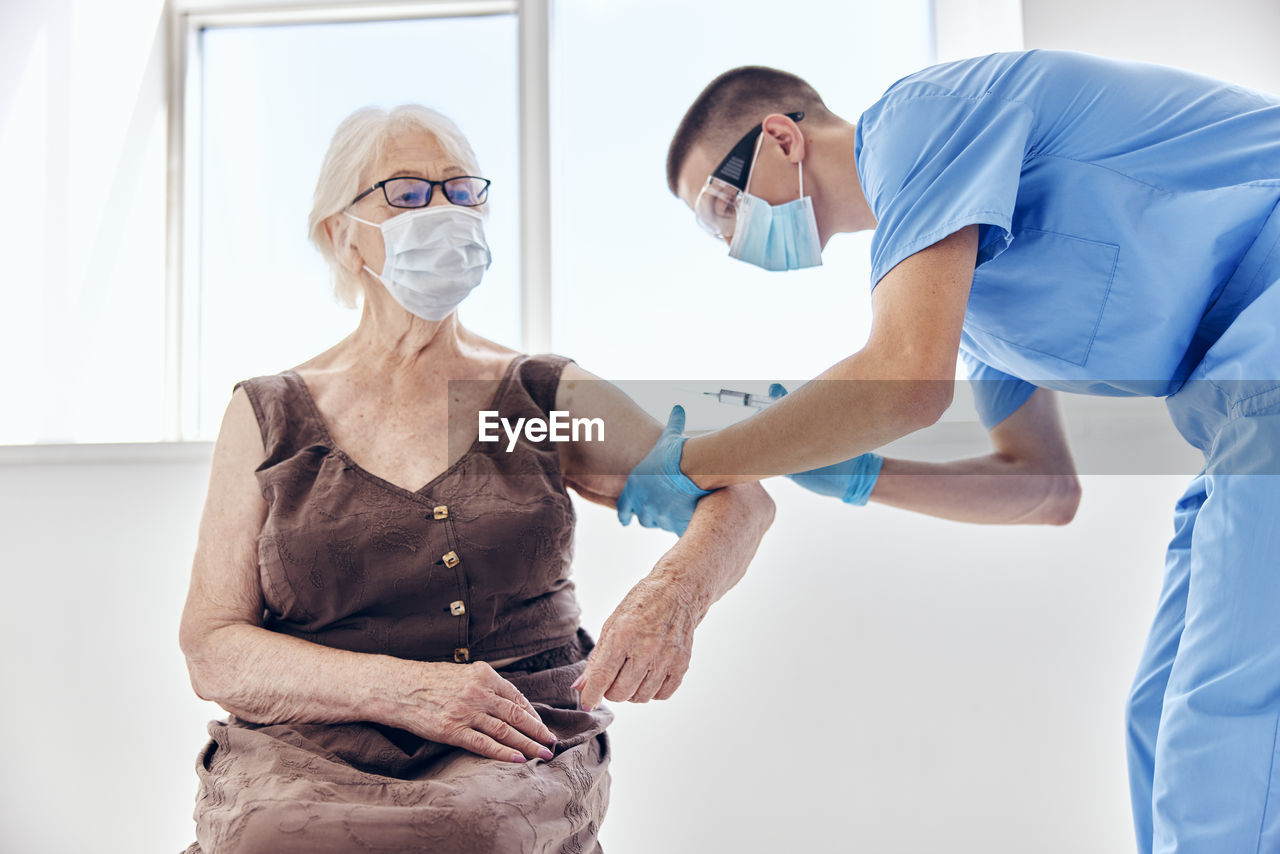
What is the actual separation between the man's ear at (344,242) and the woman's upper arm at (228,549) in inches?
13.8

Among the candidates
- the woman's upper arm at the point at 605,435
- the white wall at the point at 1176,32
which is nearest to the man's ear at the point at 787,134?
the woman's upper arm at the point at 605,435

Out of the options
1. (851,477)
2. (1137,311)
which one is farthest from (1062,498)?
(1137,311)

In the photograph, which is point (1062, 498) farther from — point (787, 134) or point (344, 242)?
point (344, 242)

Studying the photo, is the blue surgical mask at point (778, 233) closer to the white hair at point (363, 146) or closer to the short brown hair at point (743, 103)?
the short brown hair at point (743, 103)


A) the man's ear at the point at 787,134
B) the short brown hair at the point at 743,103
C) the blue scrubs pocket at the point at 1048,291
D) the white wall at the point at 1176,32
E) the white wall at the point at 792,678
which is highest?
the white wall at the point at 1176,32

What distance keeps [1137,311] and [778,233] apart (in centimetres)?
53

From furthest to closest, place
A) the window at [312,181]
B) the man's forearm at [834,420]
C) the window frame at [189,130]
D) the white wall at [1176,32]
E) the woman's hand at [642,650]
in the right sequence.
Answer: the window frame at [189,130], the window at [312,181], the white wall at [1176,32], the woman's hand at [642,650], the man's forearm at [834,420]

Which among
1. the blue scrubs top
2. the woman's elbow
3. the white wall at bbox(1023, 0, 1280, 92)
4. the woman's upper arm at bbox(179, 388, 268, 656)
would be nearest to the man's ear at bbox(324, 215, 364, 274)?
the woman's upper arm at bbox(179, 388, 268, 656)

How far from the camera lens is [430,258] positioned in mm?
1395

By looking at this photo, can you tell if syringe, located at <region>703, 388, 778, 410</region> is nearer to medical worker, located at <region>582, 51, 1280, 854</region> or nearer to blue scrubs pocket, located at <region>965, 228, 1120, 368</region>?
medical worker, located at <region>582, 51, 1280, 854</region>

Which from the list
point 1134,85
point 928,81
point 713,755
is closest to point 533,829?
point 713,755

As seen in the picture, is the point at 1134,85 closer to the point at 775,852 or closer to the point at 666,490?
the point at 666,490

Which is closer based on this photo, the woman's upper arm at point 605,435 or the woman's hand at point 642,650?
the woman's hand at point 642,650
